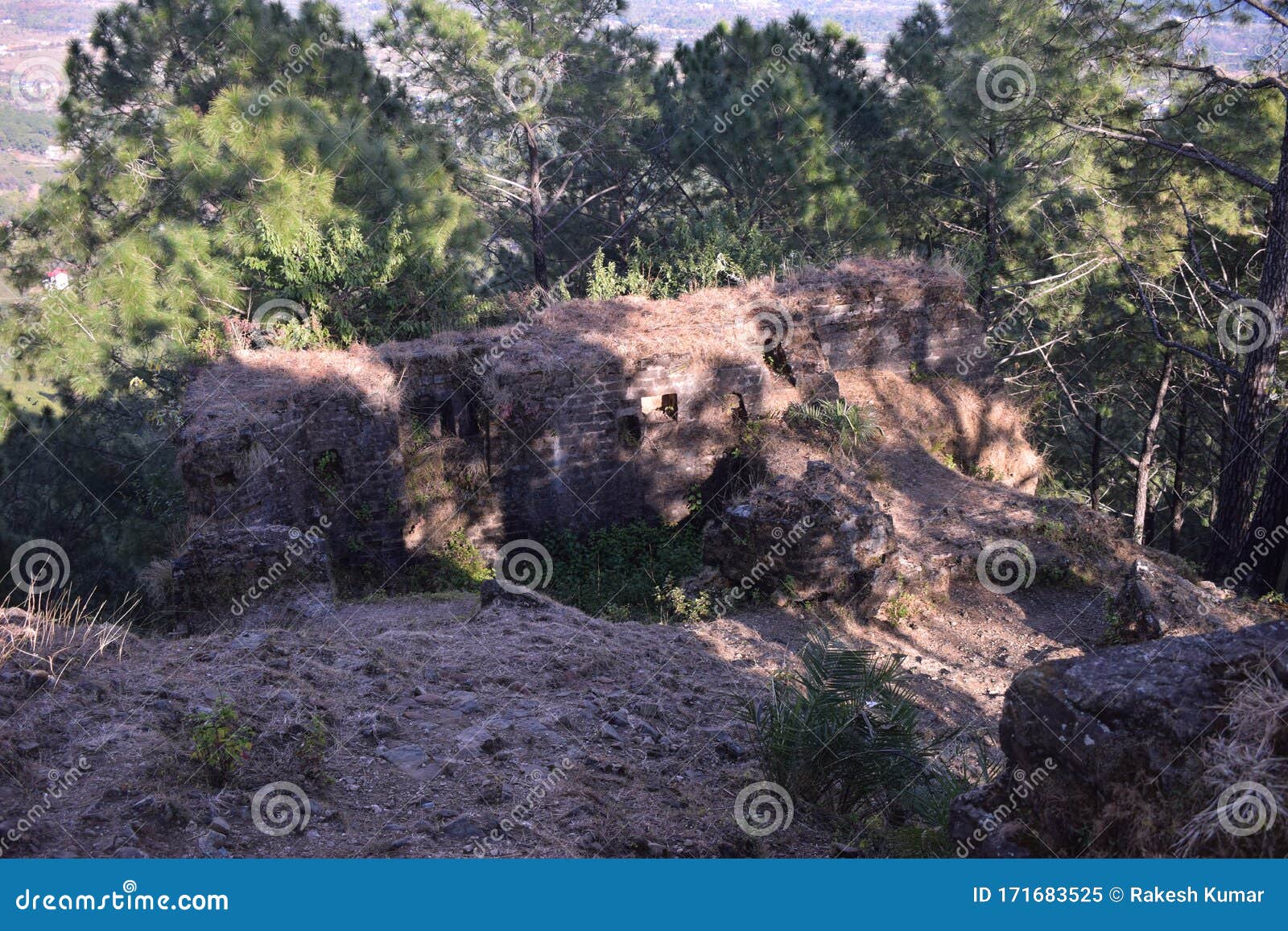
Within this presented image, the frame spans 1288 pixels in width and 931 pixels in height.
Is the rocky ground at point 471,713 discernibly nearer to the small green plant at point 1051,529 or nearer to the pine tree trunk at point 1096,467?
the small green plant at point 1051,529

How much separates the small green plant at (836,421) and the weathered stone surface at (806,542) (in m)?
2.66

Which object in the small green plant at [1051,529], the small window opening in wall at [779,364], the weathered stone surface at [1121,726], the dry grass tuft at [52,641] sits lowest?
the dry grass tuft at [52,641]

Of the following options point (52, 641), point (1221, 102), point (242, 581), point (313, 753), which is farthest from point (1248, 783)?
point (1221, 102)

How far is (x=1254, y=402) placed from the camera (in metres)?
9.81

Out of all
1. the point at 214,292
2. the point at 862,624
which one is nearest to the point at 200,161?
the point at 214,292

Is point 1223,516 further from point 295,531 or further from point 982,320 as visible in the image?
point 295,531

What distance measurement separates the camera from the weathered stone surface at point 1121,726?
3143 mm

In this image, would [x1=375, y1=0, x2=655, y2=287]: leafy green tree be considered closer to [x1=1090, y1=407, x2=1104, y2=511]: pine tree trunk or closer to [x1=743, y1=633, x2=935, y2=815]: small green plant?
[x1=1090, y1=407, x2=1104, y2=511]: pine tree trunk

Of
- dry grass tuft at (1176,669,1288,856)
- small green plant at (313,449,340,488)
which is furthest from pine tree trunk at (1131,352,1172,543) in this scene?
dry grass tuft at (1176,669,1288,856)

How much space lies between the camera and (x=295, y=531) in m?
8.33

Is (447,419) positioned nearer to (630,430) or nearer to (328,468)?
(328,468)

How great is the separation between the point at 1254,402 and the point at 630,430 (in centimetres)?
676

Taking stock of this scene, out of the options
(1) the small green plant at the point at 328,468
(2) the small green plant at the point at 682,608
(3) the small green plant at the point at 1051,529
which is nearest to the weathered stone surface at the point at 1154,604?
(3) the small green plant at the point at 1051,529

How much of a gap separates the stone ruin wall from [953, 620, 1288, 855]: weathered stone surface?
8174mm
